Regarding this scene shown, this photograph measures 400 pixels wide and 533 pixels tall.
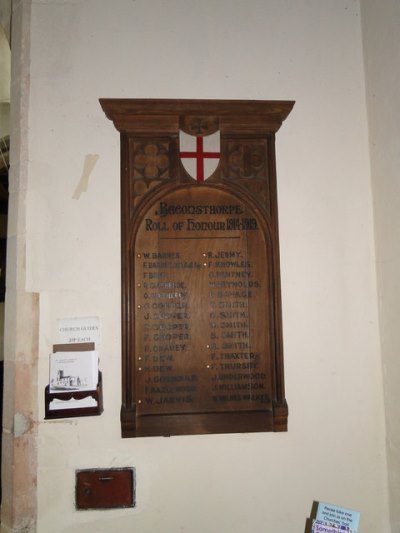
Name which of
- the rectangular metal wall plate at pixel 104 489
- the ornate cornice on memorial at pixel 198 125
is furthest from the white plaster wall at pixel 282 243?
the ornate cornice on memorial at pixel 198 125

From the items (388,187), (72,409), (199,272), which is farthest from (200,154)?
(72,409)

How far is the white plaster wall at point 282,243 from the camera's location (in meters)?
1.67

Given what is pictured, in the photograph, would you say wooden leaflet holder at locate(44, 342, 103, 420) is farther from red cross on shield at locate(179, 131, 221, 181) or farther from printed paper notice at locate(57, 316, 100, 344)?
red cross on shield at locate(179, 131, 221, 181)

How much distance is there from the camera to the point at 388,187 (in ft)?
5.63

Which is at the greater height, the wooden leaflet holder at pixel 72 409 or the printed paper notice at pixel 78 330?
the printed paper notice at pixel 78 330

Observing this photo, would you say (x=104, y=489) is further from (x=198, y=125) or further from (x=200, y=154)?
(x=198, y=125)

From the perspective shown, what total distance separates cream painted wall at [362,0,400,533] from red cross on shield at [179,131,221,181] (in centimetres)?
77

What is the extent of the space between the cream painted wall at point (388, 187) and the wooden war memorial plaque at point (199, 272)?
0.45 meters

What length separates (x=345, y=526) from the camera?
150 centimetres

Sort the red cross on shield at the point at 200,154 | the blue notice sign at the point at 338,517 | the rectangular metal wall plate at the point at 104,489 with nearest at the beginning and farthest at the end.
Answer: the blue notice sign at the point at 338,517
the rectangular metal wall plate at the point at 104,489
the red cross on shield at the point at 200,154

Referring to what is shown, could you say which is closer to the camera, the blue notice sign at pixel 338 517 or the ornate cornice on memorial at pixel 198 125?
the blue notice sign at pixel 338 517

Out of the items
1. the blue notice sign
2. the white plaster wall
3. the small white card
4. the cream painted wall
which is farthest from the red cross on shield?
the blue notice sign

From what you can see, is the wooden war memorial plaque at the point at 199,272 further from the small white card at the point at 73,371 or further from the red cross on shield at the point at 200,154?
the small white card at the point at 73,371

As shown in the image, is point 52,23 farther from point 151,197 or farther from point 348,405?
point 348,405
